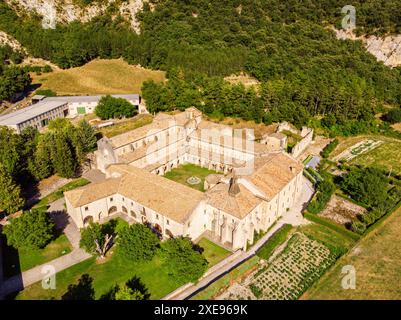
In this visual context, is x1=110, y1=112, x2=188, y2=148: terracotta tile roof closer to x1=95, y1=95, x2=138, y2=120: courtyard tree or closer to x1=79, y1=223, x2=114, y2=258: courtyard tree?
x1=95, y1=95, x2=138, y2=120: courtyard tree

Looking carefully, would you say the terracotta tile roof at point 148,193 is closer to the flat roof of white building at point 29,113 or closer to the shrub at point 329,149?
the flat roof of white building at point 29,113

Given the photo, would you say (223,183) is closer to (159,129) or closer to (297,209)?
(297,209)

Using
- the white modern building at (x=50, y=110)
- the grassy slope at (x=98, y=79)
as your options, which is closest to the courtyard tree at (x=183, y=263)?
the white modern building at (x=50, y=110)

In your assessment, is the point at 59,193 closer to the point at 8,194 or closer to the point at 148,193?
the point at 8,194

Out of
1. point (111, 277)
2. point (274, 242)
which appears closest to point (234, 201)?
point (274, 242)
